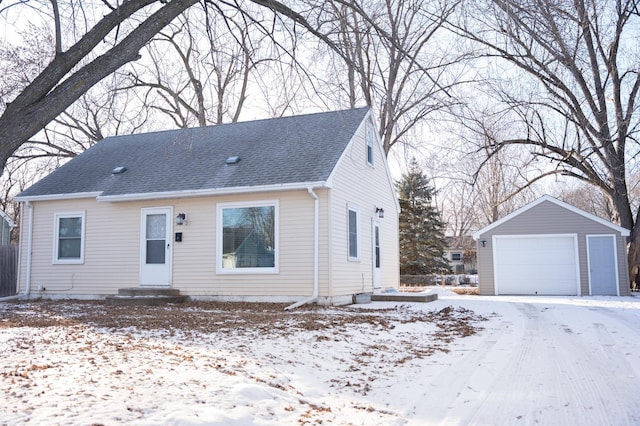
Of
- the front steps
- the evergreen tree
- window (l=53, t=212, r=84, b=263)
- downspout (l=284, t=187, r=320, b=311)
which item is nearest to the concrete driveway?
downspout (l=284, t=187, r=320, b=311)

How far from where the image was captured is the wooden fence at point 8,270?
1691cm

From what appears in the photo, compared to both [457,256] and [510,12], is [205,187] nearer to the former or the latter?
[510,12]

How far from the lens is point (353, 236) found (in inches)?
524

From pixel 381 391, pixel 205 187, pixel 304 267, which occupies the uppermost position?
pixel 205 187

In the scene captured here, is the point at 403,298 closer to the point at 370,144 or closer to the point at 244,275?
the point at 244,275

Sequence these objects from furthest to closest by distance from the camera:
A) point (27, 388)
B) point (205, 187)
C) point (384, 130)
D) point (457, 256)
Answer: point (457, 256) < point (384, 130) < point (205, 187) < point (27, 388)

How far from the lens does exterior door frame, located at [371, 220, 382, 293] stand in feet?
48.4

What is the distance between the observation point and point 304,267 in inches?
465

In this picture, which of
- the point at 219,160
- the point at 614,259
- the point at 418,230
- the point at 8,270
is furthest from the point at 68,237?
the point at 418,230

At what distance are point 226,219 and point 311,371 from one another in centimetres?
775

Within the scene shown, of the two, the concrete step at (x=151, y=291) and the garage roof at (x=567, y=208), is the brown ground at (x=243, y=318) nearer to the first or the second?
the concrete step at (x=151, y=291)

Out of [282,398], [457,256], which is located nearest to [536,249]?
[282,398]

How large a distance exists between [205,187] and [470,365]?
8.38 meters

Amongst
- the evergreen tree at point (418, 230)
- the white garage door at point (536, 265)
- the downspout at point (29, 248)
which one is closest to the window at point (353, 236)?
the white garage door at point (536, 265)
